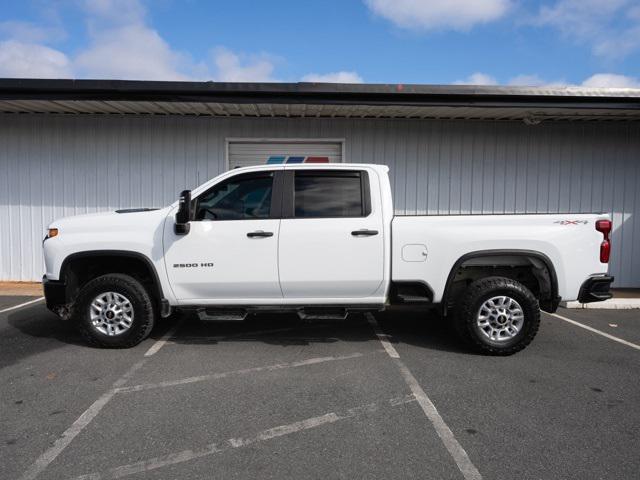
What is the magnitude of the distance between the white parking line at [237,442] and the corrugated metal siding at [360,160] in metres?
6.29

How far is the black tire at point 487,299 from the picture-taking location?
498cm

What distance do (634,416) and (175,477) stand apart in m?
3.45

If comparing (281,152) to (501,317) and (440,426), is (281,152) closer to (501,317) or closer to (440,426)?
(501,317)

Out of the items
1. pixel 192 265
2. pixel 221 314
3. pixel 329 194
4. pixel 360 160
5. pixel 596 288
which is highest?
pixel 360 160

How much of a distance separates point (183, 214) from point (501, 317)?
3561 mm

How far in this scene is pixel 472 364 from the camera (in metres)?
4.84

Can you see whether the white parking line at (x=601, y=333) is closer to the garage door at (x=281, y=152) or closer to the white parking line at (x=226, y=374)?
the white parking line at (x=226, y=374)

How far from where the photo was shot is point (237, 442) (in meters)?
3.24

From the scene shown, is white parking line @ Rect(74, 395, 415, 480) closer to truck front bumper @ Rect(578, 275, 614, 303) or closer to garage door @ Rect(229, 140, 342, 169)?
truck front bumper @ Rect(578, 275, 614, 303)

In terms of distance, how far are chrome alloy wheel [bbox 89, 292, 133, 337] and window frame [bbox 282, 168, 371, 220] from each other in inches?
80.0

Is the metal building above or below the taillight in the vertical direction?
above

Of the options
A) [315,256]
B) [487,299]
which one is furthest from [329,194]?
[487,299]

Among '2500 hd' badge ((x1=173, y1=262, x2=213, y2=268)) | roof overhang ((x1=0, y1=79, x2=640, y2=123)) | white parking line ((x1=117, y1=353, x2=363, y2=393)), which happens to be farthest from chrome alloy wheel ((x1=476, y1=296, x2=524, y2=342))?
roof overhang ((x1=0, y1=79, x2=640, y2=123))

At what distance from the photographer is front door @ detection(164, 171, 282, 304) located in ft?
16.6
